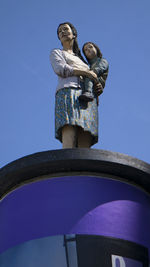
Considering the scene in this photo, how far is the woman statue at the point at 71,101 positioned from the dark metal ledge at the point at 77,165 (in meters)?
0.76

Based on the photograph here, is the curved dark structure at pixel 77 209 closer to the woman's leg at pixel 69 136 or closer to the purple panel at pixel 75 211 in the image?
the purple panel at pixel 75 211

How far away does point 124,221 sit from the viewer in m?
10.2

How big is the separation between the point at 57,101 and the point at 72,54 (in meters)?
1.21

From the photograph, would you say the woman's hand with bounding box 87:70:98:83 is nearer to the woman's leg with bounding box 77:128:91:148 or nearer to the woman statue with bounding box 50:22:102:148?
the woman statue with bounding box 50:22:102:148

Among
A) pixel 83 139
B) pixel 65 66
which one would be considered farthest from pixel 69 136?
pixel 65 66

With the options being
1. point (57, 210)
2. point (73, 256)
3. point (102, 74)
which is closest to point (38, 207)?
point (57, 210)

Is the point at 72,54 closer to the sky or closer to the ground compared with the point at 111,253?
closer to the sky

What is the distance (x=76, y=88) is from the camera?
38.4 ft

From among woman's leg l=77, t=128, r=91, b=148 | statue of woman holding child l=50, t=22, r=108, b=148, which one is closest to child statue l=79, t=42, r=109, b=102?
statue of woman holding child l=50, t=22, r=108, b=148

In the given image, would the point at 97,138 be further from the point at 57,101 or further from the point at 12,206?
the point at 12,206

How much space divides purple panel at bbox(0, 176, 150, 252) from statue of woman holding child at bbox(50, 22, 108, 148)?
1.09 m

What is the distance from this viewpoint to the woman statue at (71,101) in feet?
36.8

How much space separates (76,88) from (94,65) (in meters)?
0.83

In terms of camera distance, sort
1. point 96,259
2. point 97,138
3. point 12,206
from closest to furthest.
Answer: point 96,259 < point 12,206 < point 97,138
